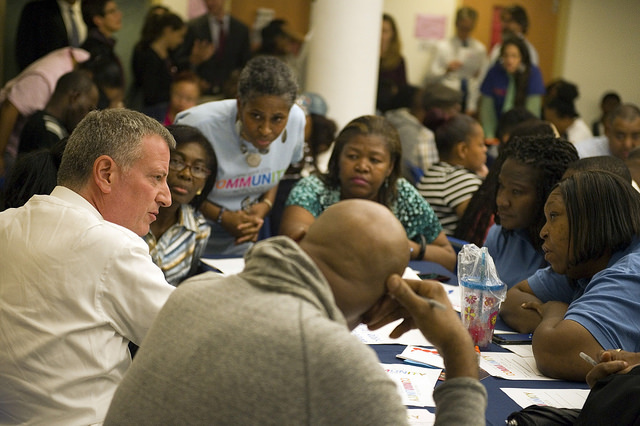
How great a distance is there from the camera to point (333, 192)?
372 centimetres

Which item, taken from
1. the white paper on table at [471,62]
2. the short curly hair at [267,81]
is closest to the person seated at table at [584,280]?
the short curly hair at [267,81]

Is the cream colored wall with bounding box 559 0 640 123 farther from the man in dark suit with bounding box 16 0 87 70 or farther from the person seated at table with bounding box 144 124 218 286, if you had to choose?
the person seated at table with bounding box 144 124 218 286

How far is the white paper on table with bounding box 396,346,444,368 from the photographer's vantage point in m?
2.21

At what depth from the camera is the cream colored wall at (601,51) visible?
9.28 metres

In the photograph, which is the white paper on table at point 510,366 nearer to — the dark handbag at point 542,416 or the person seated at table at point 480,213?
the dark handbag at point 542,416

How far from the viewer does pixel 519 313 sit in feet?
8.57

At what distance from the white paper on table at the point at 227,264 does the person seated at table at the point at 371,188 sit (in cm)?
37

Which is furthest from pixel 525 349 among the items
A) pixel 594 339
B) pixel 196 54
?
pixel 196 54

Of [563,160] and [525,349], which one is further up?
[563,160]

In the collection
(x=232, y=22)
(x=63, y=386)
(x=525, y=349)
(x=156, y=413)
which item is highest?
(x=232, y=22)

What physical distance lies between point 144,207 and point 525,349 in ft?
4.33

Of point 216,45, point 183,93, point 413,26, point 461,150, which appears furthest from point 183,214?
point 413,26

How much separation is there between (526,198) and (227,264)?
1318 mm

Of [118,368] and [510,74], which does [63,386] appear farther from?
[510,74]
